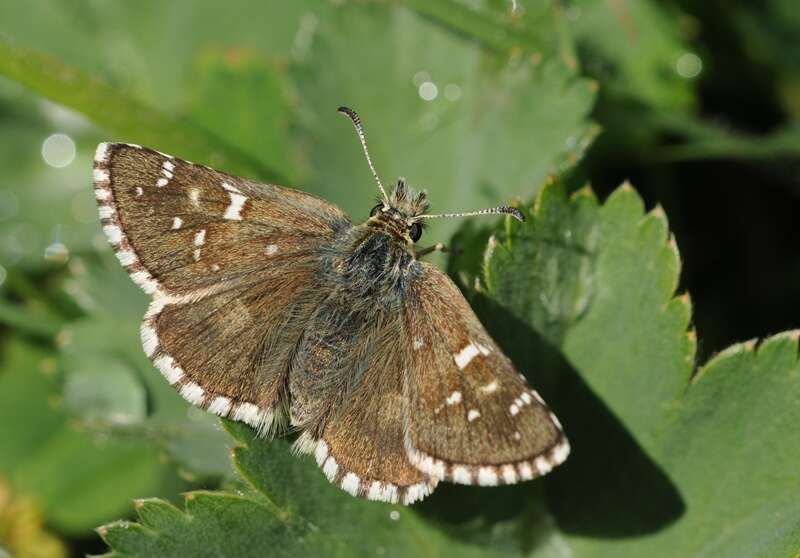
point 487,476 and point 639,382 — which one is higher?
point 487,476

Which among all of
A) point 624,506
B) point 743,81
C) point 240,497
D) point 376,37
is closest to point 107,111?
point 376,37

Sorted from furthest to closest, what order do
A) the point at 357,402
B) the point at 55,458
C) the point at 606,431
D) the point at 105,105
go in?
the point at 55,458
the point at 105,105
the point at 606,431
the point at 357,402

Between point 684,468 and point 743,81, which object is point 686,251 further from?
point 684,468

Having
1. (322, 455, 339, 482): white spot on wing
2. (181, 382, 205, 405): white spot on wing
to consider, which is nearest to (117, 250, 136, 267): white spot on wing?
(181, 382, 205, 405): white spot on wing

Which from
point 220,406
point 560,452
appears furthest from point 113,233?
point 560,452

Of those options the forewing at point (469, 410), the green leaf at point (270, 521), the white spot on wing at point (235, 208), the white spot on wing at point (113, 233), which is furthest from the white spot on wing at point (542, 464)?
the white spot on wing at point (113, 233)

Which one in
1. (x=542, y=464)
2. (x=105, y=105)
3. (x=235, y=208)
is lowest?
(x=542, y=464)

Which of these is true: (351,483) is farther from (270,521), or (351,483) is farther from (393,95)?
(393,95)

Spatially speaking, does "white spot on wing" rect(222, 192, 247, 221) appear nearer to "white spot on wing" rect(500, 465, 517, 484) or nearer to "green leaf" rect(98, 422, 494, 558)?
"green leaf" rect(98, 422, 494, 558)
